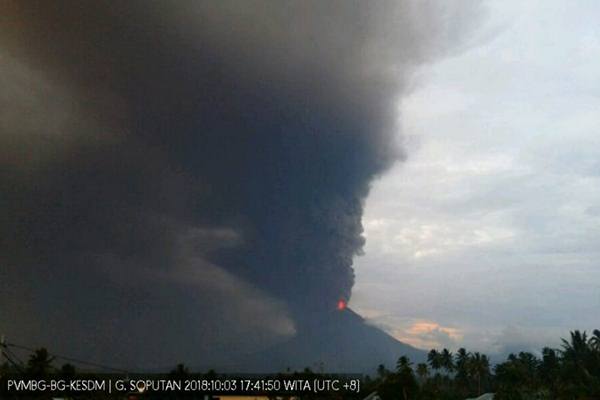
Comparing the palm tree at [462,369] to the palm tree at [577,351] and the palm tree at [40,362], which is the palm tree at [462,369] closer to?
the palm tree at [577,351]

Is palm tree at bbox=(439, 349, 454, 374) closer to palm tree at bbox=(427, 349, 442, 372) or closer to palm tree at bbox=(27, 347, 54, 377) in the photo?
palm tree at bbox=(427, 349, 442, 372)

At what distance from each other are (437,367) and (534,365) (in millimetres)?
30104

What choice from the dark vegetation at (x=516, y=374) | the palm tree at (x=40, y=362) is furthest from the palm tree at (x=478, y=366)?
the palm tree at (x=40, y=362)

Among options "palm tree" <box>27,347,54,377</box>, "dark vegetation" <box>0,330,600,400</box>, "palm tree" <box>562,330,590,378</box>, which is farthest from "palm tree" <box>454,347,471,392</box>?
"palm tree" <box>27,347,54,377</box>

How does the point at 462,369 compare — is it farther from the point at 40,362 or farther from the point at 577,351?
the point at 40,362

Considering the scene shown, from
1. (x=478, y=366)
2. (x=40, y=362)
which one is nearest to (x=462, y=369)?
(x=478, y=366)

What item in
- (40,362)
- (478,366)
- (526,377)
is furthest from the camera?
(478,366)

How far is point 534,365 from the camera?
129 meters

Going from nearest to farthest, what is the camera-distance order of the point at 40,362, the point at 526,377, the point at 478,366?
1. the point at 40,362
2. the point at 526,377
3. the point at 478,366

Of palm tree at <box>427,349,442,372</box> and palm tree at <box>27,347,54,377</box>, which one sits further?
palm tree at <box>427,349,442,372</box>

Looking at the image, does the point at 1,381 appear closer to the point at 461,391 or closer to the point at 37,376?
the point at 37,376

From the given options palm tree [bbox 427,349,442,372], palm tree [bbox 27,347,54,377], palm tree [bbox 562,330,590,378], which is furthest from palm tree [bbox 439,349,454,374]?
palm tree [bbox 27,347,54,377]

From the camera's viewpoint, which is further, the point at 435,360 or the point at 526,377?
the point at 435,360

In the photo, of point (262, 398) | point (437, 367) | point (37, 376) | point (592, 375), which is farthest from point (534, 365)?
point (37, 376)
